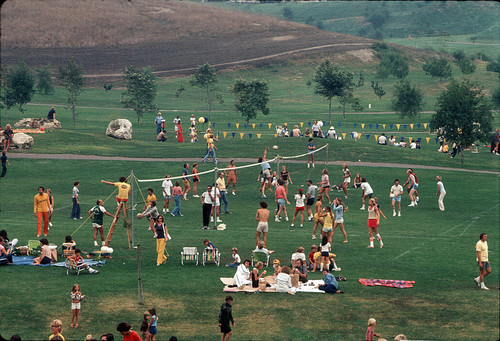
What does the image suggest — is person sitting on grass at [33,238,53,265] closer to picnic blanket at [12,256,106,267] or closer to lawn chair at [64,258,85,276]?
picnic blanket at [12,256,106,267]

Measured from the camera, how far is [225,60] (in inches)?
4756

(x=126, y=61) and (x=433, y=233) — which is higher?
(x=126, y=61)

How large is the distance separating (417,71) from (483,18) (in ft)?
193

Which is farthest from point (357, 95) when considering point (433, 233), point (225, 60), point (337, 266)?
point (337, 266)

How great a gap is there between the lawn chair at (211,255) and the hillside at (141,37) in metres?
89.8

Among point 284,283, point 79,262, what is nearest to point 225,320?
point 284,283

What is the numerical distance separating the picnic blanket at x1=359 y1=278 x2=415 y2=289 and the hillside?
93.3 metres

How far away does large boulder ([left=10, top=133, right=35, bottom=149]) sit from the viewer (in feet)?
162

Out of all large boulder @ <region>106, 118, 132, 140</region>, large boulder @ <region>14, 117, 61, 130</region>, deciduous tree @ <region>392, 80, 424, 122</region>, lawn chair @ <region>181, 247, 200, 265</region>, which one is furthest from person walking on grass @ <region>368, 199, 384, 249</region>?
deciduous tree @ <region>392, 80, 424, 122</region>

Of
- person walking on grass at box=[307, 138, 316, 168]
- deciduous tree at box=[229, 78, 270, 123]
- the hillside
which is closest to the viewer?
person walking on grass at box=[307, 138, 316, 168]

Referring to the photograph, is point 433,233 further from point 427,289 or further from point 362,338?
point 362,338

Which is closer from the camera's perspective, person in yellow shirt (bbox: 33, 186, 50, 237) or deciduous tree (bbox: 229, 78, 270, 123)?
person in yellow shirt (bbox: 33, 186, 50, 237)

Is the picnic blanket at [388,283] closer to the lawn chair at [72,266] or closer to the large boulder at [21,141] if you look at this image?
the lawn chair at [72,266]

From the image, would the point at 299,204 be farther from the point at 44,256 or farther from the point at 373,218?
the point at 44,256
